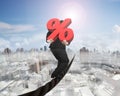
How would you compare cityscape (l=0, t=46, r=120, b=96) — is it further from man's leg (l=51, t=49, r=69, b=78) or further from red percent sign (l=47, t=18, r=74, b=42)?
red percent sign (l=47, t=18, r=74, b=42)

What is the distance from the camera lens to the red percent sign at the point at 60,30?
1.99 metres

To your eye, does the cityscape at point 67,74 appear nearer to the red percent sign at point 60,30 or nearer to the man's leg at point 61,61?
the man's leg at point 61,61

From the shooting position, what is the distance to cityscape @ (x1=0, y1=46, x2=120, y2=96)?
7.02ft

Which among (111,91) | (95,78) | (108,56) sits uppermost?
(108,56)

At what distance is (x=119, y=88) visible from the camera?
2.30 m

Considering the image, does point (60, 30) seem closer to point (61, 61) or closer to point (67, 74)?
point (61, 61)

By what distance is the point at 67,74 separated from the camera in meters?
2.23

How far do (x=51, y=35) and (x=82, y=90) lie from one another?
3.02 feet

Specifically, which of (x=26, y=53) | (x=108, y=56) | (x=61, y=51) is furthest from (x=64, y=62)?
(x=108, y=56)

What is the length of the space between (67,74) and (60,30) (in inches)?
26.0

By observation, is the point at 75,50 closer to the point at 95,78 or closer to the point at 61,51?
the point at 61,51

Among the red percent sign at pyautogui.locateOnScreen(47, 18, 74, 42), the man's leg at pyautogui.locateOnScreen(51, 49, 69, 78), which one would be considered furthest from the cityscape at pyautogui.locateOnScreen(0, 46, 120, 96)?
the red percent sign at pyautogui.locateOnScreen(47, 18, 74, 42)

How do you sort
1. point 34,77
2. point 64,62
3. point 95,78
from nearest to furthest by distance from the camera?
point 64,62 → point 34,77 → point 95,78

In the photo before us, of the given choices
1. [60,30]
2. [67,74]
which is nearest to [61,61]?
[67,74]
